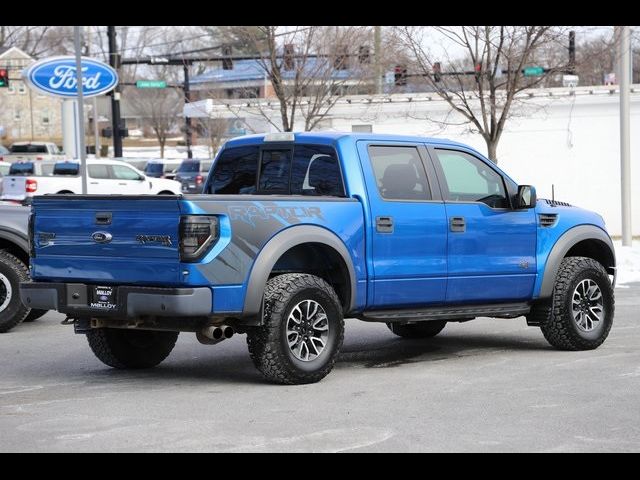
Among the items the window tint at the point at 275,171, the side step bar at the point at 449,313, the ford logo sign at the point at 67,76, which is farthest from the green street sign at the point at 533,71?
the window tint at the point at 275,171

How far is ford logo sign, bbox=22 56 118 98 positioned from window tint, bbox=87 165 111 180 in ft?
9.50

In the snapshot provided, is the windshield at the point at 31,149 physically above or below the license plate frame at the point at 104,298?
above

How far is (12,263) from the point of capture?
475 inches

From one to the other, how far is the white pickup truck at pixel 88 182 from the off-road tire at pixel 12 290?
19893 mm

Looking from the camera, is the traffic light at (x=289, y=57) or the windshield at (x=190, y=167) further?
the windshield at (x=190, y=167)

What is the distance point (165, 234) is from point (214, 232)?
0.35 m

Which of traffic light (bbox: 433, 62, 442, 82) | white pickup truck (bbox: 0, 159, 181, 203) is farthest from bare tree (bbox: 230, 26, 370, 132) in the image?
white pickup truck (bbox: 0, 159, 181, 203)

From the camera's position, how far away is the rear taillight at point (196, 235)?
8.00 m

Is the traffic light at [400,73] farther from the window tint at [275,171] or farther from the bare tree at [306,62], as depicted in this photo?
the window tint at [275,171]

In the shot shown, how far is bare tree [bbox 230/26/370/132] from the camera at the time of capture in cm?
2362

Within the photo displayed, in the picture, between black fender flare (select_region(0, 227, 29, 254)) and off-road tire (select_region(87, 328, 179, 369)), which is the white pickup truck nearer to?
black fender flare (select_region(0, 227, 29, 254))

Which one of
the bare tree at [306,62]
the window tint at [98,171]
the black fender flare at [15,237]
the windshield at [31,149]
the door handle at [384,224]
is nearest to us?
the door handle at [384,224]
